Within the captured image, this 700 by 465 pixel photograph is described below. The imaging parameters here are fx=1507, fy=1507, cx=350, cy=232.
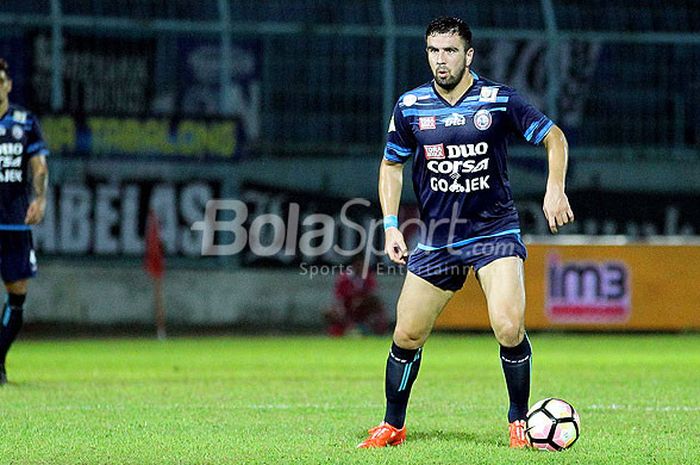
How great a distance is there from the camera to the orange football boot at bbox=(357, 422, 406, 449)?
838 centimetres

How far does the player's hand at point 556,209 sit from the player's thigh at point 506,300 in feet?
1.29

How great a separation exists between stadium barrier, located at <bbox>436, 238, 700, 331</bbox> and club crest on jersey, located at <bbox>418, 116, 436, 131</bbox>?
11746mm

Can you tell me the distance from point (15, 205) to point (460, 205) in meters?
5.10

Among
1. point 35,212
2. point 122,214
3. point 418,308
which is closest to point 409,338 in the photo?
point 418,308

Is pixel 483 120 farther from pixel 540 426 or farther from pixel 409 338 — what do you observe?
pixel 540 426

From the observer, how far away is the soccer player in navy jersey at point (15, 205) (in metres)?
12.3

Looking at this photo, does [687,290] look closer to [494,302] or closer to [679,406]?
[679,406]

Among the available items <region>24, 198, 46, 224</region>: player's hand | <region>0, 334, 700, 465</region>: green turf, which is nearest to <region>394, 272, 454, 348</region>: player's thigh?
<region>0, 334, 700, 465</region>: green turf

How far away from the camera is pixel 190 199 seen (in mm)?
22062

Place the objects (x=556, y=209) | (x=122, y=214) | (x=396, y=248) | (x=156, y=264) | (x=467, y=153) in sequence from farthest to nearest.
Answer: (x=122, y=214) < (x=156, y=264) < (x=467, y=153) < (x=396, y=248) < (x=556, y=209)

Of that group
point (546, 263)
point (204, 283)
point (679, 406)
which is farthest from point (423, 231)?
point (204, 283)

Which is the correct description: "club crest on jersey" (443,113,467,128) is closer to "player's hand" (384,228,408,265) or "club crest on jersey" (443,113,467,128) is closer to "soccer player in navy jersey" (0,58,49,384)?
"player's hand" (384,228,408,265)

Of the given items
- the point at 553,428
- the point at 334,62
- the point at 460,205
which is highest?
the point at 334,62

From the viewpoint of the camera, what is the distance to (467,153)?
844 centimetres
